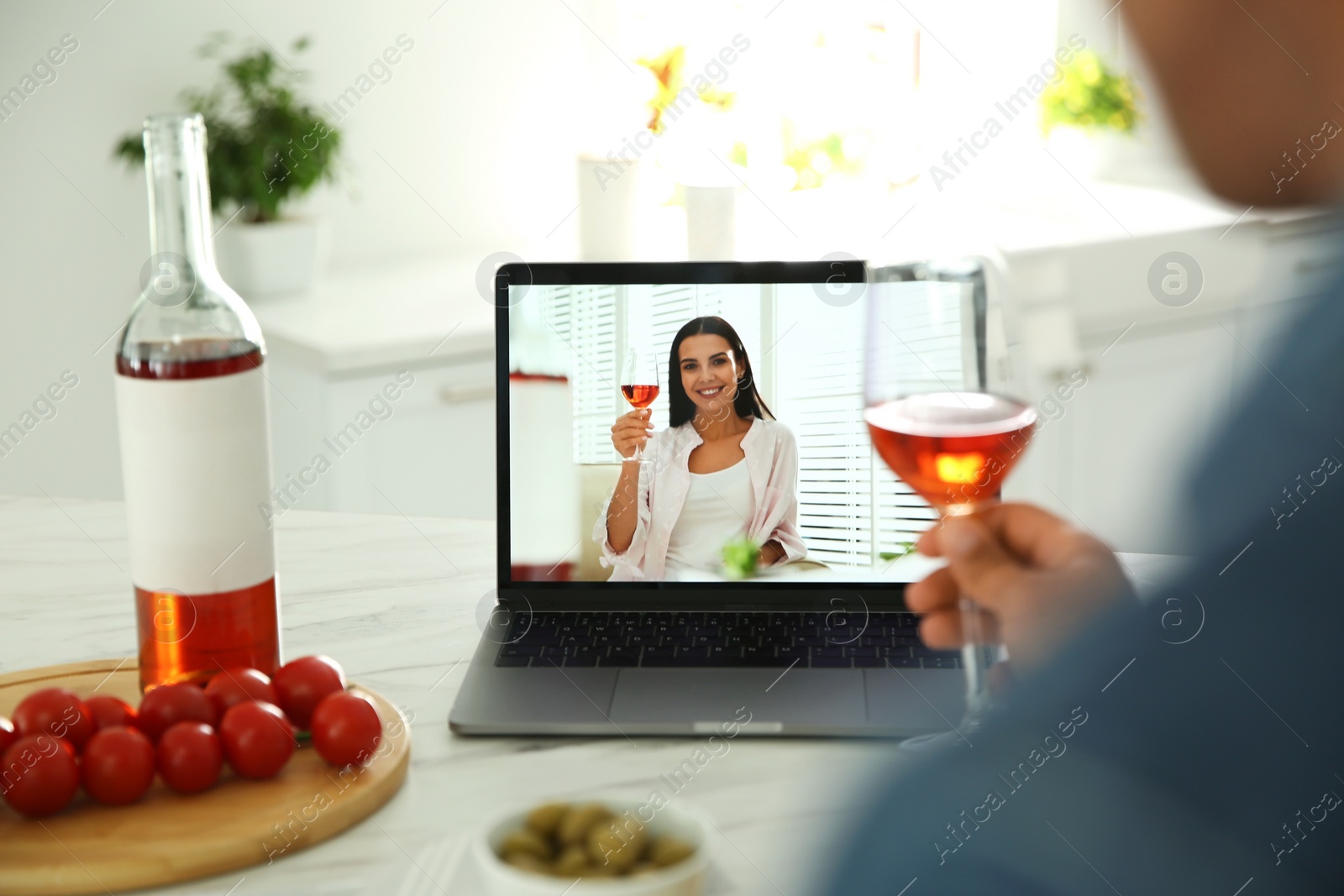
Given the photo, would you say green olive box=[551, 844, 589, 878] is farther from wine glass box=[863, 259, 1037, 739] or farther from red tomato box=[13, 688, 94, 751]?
red tomato box=[13, 688, 94, 751]

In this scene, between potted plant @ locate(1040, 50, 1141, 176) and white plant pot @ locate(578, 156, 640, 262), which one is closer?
white plant pot @ locate(578, 156, 640, 262)

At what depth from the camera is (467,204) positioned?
107 inches

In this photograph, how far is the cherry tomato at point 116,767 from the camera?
2.32 feet

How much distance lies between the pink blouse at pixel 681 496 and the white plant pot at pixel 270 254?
1.50 meters

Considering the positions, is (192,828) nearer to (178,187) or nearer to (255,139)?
(178,187)

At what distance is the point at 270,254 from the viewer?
2287 mm

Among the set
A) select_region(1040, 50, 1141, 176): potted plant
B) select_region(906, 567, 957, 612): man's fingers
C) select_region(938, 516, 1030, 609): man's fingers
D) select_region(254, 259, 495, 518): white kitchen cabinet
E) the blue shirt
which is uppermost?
select_region(1040, 50, 1141, 176): potted plant

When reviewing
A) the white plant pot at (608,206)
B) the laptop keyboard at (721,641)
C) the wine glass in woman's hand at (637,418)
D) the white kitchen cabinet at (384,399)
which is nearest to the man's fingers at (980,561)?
the laptop keyboard at (721,641)

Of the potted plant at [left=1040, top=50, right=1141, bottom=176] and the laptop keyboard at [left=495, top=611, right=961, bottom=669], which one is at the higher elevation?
the potted plant at [left=1040, top=50, right=1141, bottom=176]

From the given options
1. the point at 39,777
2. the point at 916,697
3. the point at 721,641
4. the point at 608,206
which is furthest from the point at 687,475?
the point at 608,206

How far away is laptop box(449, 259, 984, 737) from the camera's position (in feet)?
3.23

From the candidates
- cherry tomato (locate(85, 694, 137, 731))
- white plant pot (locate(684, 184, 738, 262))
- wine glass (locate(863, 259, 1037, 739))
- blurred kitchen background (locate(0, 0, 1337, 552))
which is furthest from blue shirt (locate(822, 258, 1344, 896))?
white plant pot (locate(684, 184, 738, 262))

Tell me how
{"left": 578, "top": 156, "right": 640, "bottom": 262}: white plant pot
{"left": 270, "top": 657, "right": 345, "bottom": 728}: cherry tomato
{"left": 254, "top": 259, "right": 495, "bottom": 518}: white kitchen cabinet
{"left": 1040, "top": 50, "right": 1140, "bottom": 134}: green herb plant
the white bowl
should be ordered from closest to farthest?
1. the white bowl
2. {"left": 270, "top": 657, "right": 345, "bottom": 728}: cherry tomato
3. {"left": 254, "top": 259, "right": 495, "bottom": 518}: white kitchen cabinet
4. {"left": 578, "top": 156, "right": 640, "bottom": 262}: white plant pot
5. {"left": 1040, "top": 50, "right": 1140, "bottom": 134}: green herb plant

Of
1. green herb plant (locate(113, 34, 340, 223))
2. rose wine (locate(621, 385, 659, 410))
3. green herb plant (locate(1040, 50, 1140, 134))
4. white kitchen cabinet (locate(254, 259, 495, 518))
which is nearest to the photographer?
rose wine (locate(621, 385, 659, 410))
